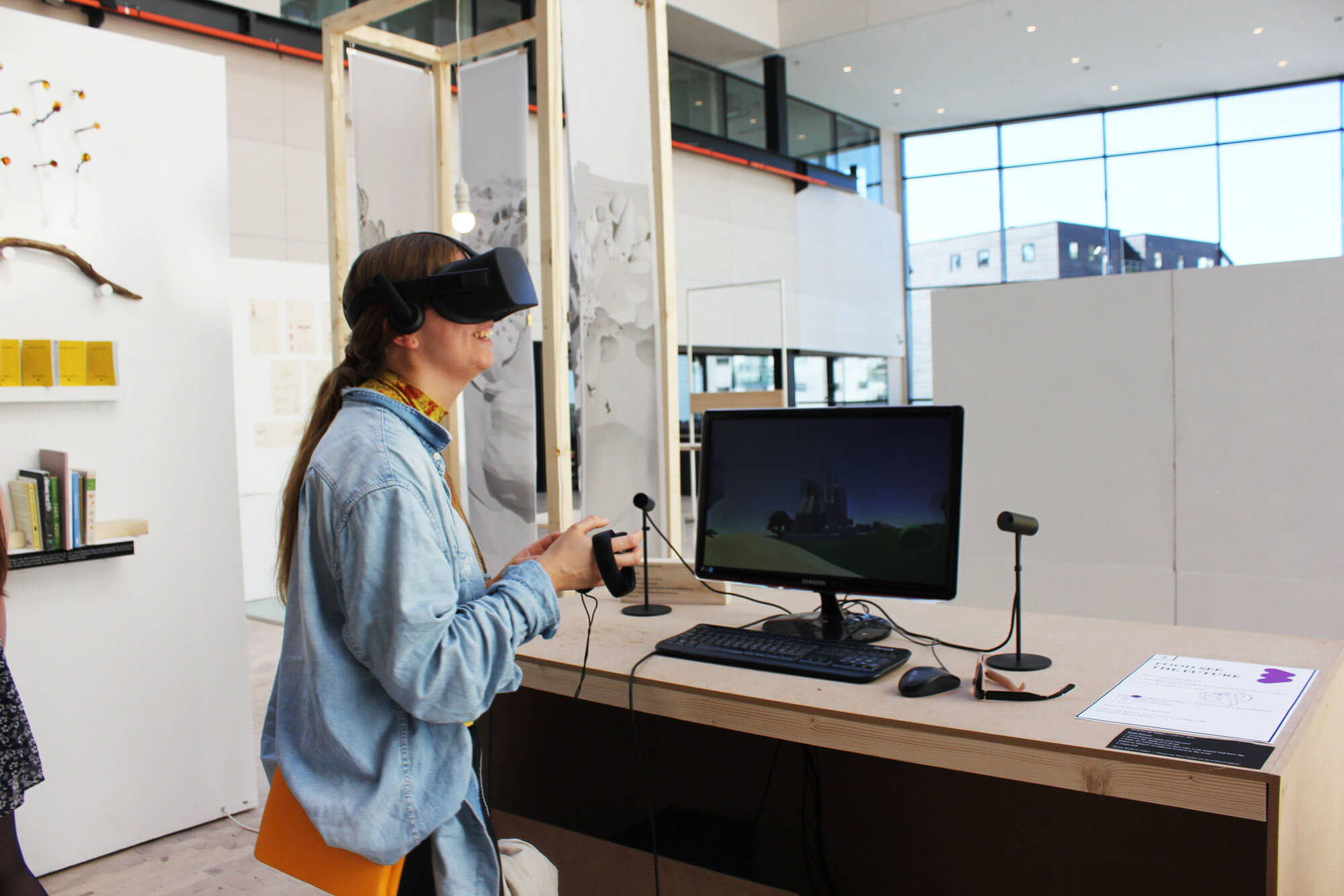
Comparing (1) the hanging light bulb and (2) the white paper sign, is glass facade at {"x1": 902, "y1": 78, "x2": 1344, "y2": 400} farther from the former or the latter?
(2) the white paper sign

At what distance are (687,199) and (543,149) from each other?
7.98 meters

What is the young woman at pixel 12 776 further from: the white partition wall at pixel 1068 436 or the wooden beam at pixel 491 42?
the white partition wall at pixel 1068 436

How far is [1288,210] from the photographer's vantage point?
11570 mm

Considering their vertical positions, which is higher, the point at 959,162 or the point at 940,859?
the point at 959,162

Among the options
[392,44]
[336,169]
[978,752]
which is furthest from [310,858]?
[392,44]

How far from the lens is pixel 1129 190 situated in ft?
40.8

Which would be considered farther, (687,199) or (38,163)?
(687,199)

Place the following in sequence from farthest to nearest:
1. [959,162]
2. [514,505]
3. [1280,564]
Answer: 1. [959,162]
2. [1280,564]
3. [514,505]

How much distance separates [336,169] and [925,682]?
95.7 inches

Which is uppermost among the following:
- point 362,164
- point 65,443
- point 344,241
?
point 362,164

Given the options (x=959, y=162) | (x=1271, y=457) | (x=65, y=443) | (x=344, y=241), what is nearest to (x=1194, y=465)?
(x=1271, y=457)

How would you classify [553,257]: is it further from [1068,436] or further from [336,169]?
[1068,436]

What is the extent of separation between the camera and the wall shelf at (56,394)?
8.14 ft

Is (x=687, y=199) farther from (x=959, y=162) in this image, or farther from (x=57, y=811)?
(x=57, y=811)
